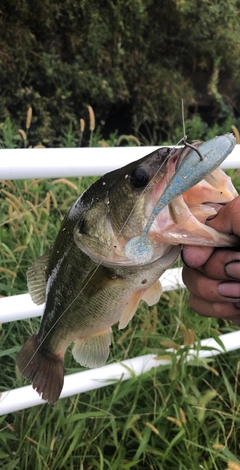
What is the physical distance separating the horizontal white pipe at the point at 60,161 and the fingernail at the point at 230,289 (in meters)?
0.41

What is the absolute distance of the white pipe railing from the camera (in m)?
1.06

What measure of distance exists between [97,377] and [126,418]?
0.40m

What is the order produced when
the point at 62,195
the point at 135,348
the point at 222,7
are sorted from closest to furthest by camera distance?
the point at 135,348
the point at 62,195
the point at 222,7

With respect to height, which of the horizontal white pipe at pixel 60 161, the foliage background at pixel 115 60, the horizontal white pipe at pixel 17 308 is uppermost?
the horizontal white pipe at pixel 60 161

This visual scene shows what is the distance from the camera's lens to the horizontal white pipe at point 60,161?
1.05 meters

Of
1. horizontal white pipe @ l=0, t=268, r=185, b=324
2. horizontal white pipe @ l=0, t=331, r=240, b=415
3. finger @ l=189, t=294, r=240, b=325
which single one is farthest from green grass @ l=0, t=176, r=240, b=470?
finger @ l=189, t=294, r=240, b=325

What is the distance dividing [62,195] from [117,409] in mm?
1473

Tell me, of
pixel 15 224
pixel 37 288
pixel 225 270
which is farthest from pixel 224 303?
pixel 15 224

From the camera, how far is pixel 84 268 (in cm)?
108

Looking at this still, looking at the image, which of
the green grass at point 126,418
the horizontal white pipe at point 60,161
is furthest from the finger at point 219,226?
the green grass at point 126,418

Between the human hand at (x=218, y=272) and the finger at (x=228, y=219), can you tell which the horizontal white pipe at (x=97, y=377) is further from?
the finger at (x=228, y=219)

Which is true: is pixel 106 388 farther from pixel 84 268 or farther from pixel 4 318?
pixel 84 268

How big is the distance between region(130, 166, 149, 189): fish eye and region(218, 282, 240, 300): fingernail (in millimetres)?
280

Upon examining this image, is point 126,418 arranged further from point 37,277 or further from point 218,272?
point 218,272
